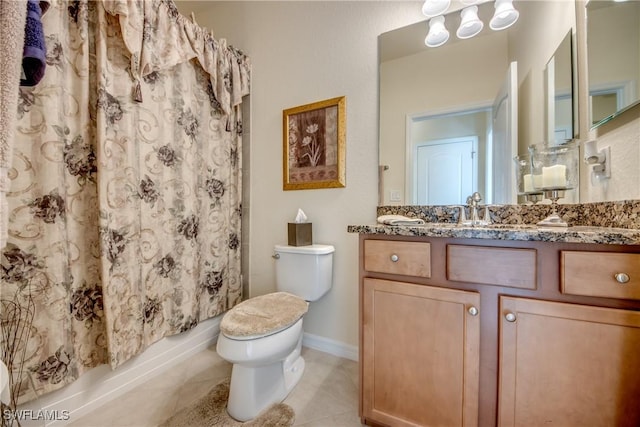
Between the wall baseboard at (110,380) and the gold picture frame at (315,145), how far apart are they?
47.1 inches

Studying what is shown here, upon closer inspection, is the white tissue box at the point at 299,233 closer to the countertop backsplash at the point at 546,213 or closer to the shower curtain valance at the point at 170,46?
the countertop backsplash at the point at 546,213

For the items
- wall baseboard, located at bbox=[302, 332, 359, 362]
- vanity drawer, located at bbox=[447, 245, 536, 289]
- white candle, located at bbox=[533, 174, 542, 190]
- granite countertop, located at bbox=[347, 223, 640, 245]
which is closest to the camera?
granite countertop, located at bbox=[347, 223, 640, 245]

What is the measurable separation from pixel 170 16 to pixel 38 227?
125 cm

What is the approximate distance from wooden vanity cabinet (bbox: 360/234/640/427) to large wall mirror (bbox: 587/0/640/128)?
57 centimetres

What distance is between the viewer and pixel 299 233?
1.66 meters

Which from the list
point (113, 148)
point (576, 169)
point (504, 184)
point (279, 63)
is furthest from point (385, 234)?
point (279, 63)

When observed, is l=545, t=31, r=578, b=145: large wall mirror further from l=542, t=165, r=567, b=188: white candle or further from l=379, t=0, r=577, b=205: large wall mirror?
l=542, t=165, r=567, b=188: white candle

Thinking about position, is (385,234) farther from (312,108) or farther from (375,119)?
(312,108)

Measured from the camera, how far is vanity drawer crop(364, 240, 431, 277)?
96 centimetres

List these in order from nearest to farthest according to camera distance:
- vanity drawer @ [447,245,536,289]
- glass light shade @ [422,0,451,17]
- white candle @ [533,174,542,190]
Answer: vanity drawer @ [447,245,536,289] → white candle @ [533,174,542,190] → glass light shade @ [422,0,451,17]

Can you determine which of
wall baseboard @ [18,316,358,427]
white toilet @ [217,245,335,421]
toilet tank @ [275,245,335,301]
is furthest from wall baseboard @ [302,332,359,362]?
toilet tank @ [275,245,335,301]

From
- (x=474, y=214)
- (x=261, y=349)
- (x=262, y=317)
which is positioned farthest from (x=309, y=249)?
(x=474, y=214)

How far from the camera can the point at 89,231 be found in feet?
4.00

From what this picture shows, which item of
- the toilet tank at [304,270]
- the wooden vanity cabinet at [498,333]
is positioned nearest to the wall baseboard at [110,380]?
the toilet tank at [304,270]
